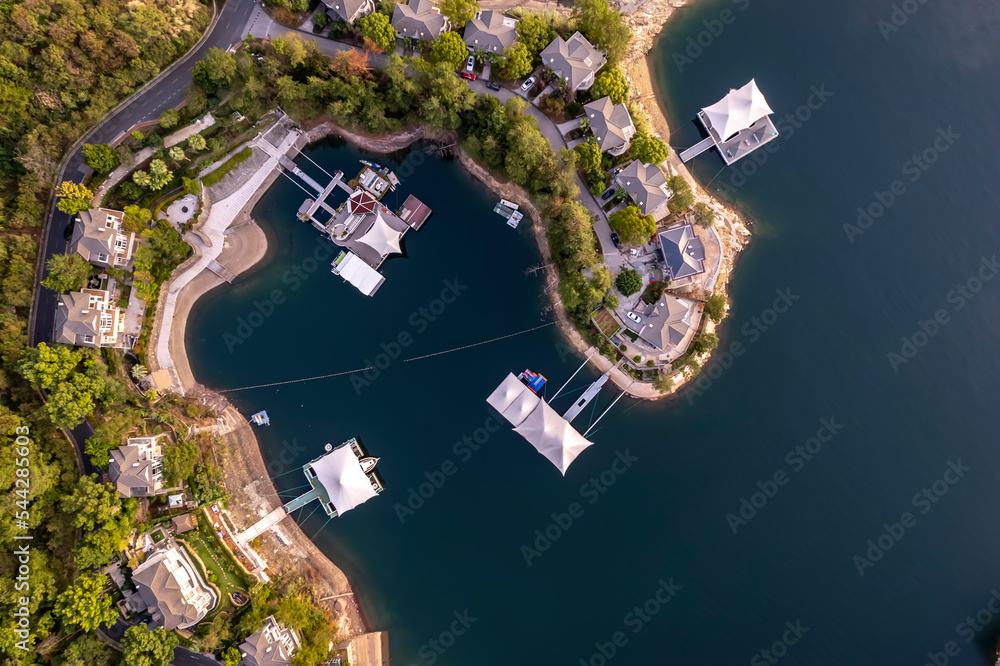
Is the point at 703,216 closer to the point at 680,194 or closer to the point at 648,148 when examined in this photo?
the point at 680,194

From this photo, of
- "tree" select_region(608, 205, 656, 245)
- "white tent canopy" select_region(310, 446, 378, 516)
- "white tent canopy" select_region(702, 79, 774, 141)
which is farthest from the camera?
"white tent canopy" select_region(702, 79, 774, 141)

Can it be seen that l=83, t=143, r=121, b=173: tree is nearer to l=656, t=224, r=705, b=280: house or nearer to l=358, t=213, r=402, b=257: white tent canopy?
l=358, t=213, r=402, b=257: white tent canopy

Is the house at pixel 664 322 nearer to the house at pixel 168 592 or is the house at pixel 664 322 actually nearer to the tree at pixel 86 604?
the house at pixel 168 592

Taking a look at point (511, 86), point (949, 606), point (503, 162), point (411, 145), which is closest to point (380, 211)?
point (411, 145)

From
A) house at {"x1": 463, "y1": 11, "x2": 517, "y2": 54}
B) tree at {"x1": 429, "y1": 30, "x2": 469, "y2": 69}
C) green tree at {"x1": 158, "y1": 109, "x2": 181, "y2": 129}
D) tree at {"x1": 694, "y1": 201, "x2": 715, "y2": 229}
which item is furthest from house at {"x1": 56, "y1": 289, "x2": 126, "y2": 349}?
tree at {"x1": 694, "y1": 201, "x2": 715, "y2": 229}

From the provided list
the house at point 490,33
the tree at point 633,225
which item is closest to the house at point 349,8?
the house at point 490,33

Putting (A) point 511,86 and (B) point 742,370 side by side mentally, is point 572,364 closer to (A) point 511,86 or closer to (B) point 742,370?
(B) point 742,370
